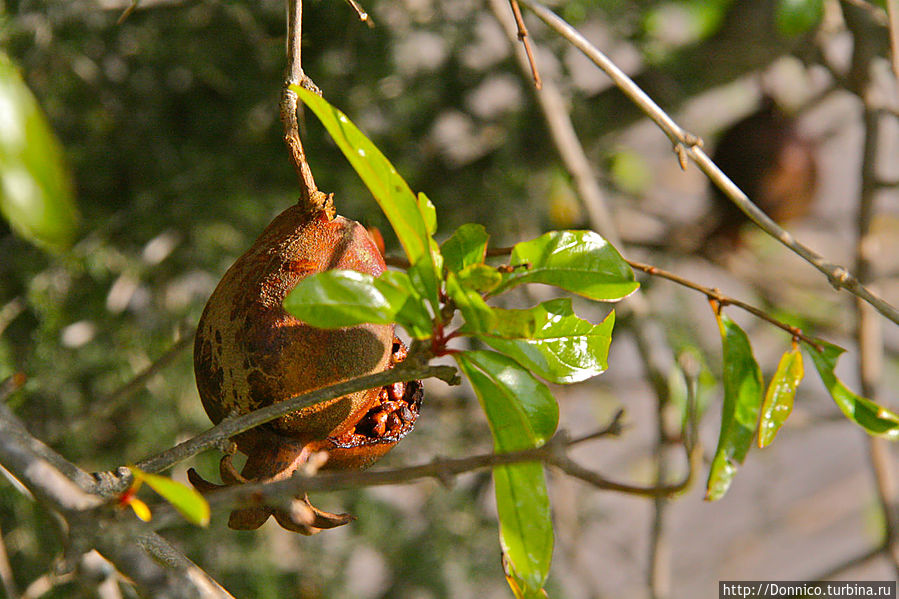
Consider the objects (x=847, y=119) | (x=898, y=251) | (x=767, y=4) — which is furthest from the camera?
(x=898, y=251)

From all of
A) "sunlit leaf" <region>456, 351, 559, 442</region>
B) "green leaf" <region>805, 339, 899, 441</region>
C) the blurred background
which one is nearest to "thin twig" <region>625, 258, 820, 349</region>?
"green leaf" <region>805, 339, 899, 441</region>

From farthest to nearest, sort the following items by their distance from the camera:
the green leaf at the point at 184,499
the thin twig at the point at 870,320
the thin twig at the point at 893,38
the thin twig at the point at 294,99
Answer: the thin twig at the point at 870,320
the thin twig at the point at 893,38
the thin twig at the point at 294,99
the green leaf at the point at 184,499

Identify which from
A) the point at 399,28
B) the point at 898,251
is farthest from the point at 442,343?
the point at 898,251

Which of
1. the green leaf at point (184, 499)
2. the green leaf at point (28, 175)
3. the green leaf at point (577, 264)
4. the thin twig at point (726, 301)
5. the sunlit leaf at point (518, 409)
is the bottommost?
the thin twig at point (726, 301)

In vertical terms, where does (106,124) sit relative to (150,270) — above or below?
above

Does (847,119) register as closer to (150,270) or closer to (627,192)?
(627,192)

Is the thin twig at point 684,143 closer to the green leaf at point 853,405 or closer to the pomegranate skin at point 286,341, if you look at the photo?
the green leaf at point 853,405

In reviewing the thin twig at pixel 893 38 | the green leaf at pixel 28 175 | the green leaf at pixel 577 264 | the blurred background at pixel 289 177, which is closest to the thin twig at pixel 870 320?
the blurred background at pixel 289 177

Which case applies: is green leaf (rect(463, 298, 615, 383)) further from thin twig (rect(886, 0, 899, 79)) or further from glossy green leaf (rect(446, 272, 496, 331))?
thin twig (rect(886, 0, 899, 79))
